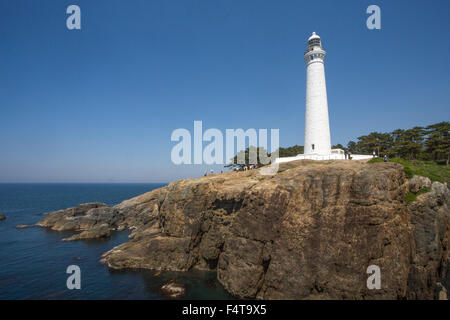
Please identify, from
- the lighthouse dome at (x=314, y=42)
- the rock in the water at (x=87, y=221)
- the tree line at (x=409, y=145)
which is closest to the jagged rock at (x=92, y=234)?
the rock in the water at (x=87, y=221)

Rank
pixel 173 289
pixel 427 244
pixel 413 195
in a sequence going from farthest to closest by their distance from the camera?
pixel 173 289 < pixel 413 195 < pixel 427 244

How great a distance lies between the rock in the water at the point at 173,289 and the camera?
1931 cm

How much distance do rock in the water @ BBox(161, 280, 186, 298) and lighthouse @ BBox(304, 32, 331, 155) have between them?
1046 inches

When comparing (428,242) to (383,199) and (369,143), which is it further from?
(369,143)

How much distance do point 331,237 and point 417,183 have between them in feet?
34.7

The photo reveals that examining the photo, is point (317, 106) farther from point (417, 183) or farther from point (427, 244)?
point (427, 244)

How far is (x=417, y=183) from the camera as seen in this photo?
1978cm

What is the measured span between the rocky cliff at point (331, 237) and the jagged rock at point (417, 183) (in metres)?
0.10

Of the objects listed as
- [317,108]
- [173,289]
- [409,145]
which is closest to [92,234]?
[173,289]

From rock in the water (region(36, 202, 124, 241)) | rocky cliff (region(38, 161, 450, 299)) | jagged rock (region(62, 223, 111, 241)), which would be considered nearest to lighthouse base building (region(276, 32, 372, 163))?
rocky cliff (region(38, 161, 450, 299))

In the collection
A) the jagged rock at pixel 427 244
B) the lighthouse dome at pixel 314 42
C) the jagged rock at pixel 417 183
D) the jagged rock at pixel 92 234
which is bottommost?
the jagged rock at pixel 92 234

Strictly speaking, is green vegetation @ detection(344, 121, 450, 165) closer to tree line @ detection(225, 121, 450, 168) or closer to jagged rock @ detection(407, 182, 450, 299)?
tree line @ detection(225, 121, 450, 168)

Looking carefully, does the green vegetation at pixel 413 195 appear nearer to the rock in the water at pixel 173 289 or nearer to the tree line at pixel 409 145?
the rock in the water at pixel 173 289

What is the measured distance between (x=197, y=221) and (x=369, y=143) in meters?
46.1
